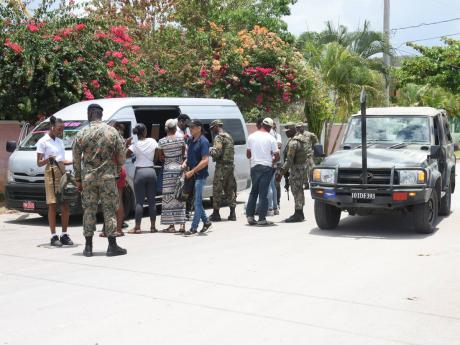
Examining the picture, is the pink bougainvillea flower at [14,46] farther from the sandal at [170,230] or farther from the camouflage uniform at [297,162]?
the camouflage uniform at [297,162]

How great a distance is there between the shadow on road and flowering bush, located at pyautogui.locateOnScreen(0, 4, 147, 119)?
22.2ft

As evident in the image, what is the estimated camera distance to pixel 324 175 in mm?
10992

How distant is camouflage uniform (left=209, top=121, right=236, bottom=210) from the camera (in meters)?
12.4

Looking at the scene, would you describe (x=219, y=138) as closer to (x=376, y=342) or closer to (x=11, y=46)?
(x=11, y=46)

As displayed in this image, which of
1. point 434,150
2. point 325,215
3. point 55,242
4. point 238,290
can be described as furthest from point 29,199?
point 434,150

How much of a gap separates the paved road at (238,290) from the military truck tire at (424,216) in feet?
0.68

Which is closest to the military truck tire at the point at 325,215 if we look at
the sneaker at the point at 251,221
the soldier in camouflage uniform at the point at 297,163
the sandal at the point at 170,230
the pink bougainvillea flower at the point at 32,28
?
the soldier in camouflage uniform at the point at 297,163

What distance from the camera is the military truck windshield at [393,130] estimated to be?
12.0 m

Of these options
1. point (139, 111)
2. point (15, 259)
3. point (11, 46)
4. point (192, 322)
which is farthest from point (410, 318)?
point (11, 46)

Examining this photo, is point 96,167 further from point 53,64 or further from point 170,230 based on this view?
point 53,64

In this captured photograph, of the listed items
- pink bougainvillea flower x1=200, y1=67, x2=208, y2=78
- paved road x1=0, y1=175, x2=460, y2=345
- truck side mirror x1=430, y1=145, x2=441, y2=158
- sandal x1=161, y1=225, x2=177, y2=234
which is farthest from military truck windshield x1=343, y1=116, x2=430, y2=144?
pink bougainvillea flower x1=200, y1=67, x2=208, y2=78

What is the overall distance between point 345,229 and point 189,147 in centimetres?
283

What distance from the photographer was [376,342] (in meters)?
5.49

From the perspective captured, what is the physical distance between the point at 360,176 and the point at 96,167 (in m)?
3.93
